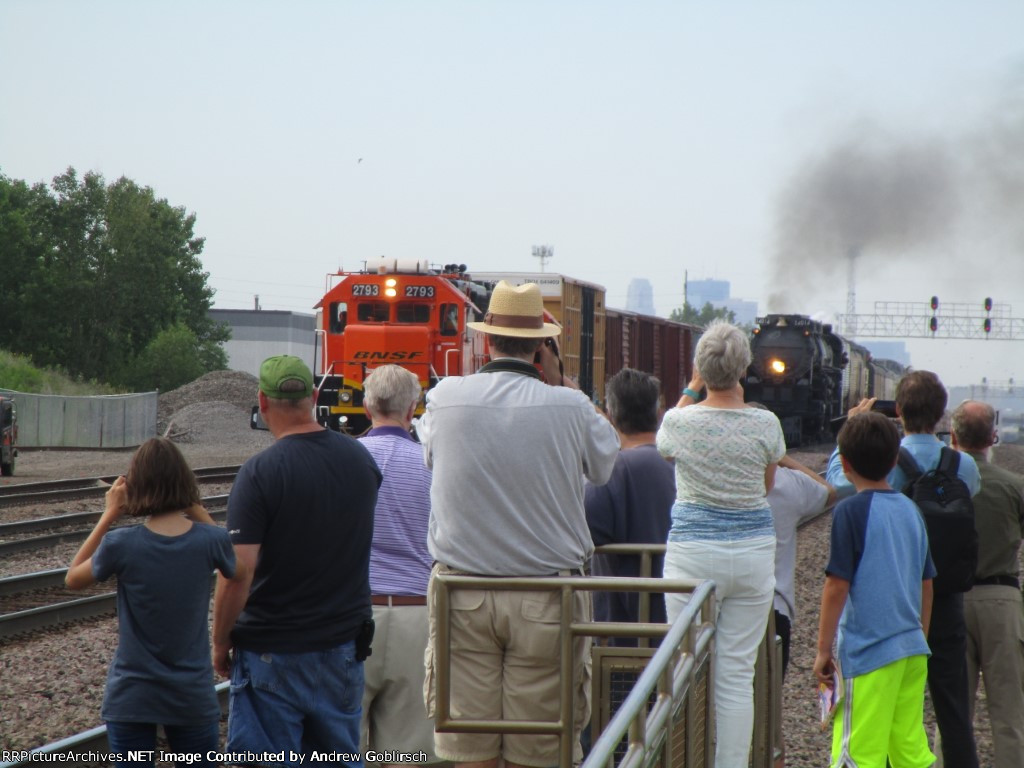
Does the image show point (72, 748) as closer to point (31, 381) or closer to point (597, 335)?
point (597, 335)

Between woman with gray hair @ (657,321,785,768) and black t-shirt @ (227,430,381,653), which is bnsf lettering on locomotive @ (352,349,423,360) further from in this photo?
black t-shirt @ (227,430,381,653)

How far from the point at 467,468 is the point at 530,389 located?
38 cm

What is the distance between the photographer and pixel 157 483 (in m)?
4.46

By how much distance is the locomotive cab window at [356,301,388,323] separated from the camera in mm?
20391

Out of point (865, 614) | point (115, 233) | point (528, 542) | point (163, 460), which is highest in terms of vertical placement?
point (115, 233)

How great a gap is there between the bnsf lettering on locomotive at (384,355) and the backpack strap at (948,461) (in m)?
14.8

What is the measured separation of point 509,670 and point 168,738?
4.33 feet

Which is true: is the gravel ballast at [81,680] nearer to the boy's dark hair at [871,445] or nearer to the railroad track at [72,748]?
the railroad track at [72,748]

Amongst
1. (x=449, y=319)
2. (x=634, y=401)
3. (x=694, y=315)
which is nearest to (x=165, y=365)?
(x=449, y=319)

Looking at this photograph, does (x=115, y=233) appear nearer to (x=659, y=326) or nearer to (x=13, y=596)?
(x=659, y=326)

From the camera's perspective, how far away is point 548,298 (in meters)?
22.7

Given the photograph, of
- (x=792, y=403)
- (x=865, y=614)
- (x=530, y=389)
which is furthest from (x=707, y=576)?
(x=792, y=403)

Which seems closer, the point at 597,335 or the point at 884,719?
the point at 884,719

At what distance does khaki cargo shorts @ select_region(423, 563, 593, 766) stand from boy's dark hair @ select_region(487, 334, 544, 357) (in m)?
0.96
